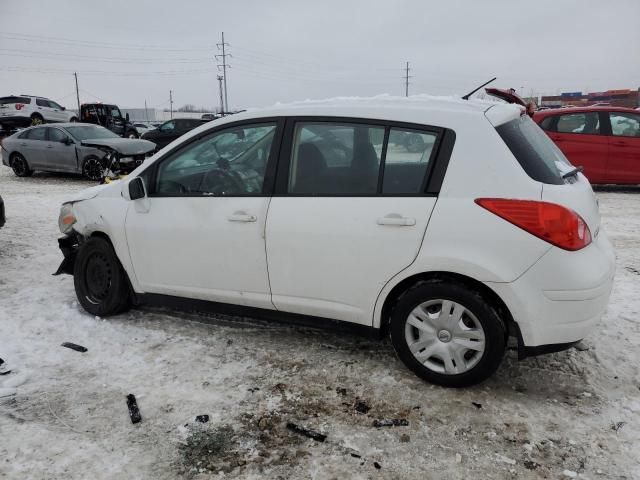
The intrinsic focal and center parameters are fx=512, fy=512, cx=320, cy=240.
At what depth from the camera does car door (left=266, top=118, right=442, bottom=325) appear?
118 inches

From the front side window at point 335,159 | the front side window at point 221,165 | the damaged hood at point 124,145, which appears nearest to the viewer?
the front side window at point 335,159

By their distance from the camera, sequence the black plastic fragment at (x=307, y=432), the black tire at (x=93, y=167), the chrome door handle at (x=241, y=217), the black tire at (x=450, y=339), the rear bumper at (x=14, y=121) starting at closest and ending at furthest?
1. the black plastic fragment at (x=307, y=432)
2. the black tire at (x=450, y=339)
3. the chrome door handle at (x=241, y=217)
4. the black tire at (x=93, y=167)
5. the rear bumper at (x=14, y=121)

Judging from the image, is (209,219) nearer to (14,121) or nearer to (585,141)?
(585,141)

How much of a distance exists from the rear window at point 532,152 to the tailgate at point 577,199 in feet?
0.21

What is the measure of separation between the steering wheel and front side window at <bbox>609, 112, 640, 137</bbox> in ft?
29.2

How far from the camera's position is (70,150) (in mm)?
12578

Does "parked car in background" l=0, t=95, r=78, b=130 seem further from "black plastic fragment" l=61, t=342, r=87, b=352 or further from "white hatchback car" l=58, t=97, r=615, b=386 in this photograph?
"white hatchback car" l=58, t=97, r=615, b=386

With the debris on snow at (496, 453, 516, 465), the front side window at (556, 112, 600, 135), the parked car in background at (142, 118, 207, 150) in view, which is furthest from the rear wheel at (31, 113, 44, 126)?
the debris on snow at (496, 453, 516, 465)

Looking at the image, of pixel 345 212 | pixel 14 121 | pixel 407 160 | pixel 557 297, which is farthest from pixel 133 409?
pixel 14 121

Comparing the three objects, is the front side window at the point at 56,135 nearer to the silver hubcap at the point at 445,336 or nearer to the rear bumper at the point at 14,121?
the silver hubcap at the point at 445,336

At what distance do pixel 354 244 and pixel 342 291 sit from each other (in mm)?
331

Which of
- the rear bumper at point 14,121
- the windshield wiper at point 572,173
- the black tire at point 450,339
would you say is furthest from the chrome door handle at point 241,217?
the rear bumper at point 14,121

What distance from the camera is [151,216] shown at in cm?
380

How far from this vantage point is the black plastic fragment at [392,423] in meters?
2.78
